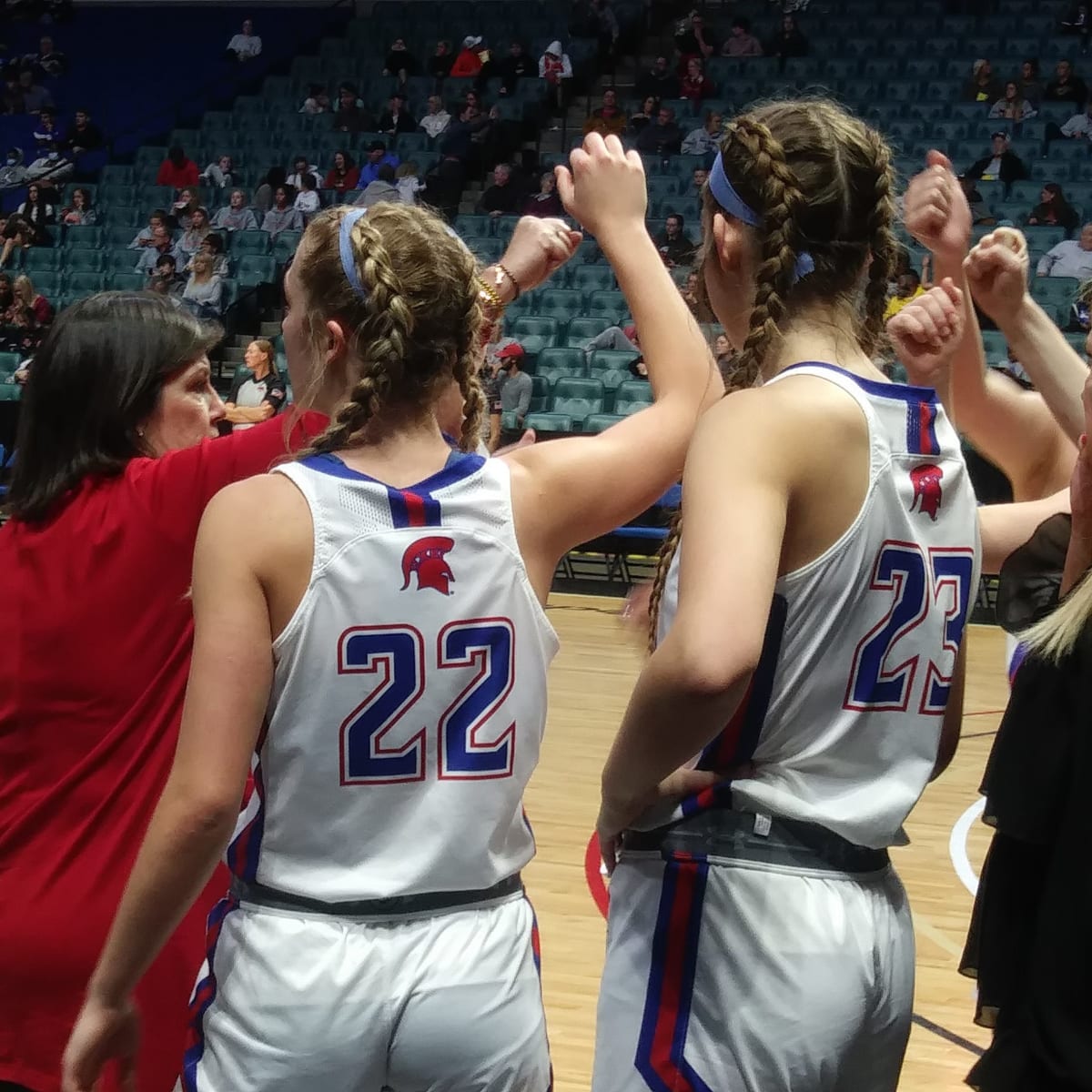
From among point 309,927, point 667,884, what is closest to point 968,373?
point 667,884

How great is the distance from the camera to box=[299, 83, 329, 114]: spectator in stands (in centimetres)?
1803

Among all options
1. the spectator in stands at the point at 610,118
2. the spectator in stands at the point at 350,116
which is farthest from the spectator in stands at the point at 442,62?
the spectator in stands at the point at 610,118

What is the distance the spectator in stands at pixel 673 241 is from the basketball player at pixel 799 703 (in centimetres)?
1090

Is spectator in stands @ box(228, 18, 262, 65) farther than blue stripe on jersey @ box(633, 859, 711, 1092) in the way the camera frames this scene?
Yes

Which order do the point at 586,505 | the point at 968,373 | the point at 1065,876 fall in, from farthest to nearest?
the point at 968,373 → the point at 586,505 → the point at 1065,876

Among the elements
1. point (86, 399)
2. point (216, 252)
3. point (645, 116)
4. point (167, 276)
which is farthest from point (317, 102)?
point (86, 399)

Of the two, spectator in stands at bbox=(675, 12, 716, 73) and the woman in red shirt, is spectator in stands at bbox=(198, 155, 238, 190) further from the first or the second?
the woman in red shirt

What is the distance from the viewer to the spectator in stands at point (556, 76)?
16.7 metres

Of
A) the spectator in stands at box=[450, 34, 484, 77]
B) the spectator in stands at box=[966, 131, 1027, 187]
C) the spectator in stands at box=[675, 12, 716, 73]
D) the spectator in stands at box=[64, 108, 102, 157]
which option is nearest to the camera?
the spectator in stands at box=[966, 131, 1027, 187]

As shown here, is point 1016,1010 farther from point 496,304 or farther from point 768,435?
point 496,304

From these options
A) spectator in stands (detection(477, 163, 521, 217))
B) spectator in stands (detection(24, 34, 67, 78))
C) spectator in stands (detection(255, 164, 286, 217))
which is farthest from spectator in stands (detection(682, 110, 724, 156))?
spectator in stands (detection(24, 34, 67, 78))

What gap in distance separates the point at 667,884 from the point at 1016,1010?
0.37m

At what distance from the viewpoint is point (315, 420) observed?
1760mm

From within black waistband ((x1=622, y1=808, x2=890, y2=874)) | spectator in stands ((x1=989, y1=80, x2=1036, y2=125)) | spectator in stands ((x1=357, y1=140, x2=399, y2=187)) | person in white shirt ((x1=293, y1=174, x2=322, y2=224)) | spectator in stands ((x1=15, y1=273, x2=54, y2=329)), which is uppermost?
spectator in stands ((x1=989, y1=80, x2=1036, y2=125))
